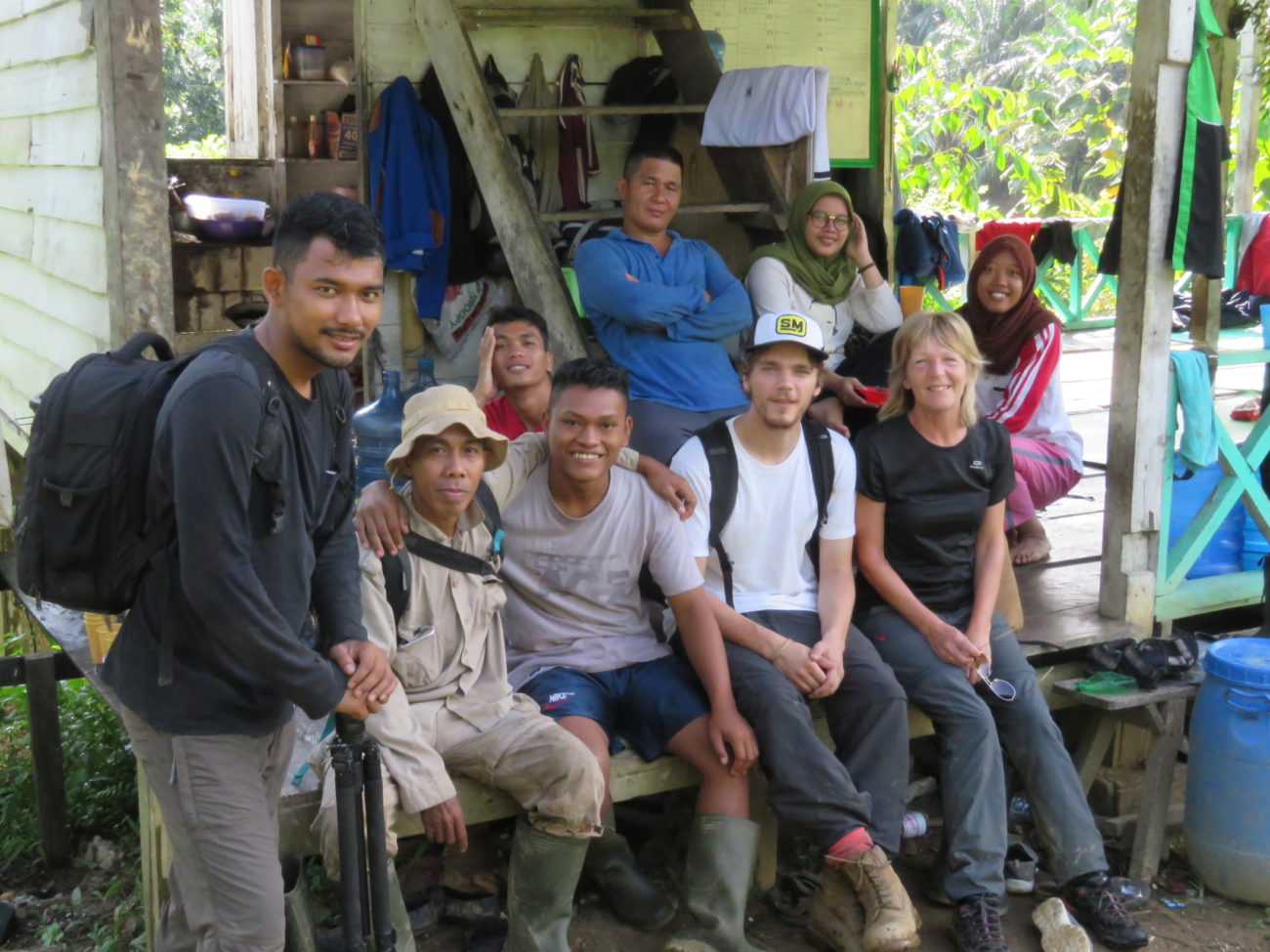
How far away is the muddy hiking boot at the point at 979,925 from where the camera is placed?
3793 mm

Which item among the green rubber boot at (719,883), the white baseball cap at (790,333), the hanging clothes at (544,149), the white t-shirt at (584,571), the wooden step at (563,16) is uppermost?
the wooden step at (563,16)

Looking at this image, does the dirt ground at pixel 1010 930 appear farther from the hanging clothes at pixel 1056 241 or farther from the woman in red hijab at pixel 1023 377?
the hanging clothes at pixel 1056 241

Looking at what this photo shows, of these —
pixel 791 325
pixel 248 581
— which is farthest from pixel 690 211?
pixel 248 581

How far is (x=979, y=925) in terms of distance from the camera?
12.5 feet

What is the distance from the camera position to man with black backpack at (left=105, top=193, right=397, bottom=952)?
7.82 feet

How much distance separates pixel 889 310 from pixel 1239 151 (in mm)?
4738

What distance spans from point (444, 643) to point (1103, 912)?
2159 millimetres

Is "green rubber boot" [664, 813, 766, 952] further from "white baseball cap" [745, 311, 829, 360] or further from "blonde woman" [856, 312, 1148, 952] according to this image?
"white baseball cap" [745, 311, 829, 360]

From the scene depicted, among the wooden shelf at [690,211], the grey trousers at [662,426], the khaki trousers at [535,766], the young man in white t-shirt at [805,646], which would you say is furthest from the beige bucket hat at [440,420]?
the wooden shelf at [690,211]

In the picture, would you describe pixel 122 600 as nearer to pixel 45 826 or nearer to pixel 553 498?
pixel 553 498

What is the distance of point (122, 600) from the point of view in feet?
8.38

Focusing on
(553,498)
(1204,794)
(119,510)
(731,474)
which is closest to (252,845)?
(119,510)

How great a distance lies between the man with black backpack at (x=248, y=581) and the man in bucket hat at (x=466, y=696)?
0.51m

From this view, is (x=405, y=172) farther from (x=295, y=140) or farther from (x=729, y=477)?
(x=295, y=140)
